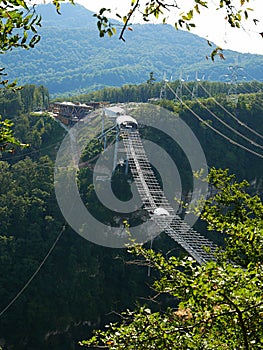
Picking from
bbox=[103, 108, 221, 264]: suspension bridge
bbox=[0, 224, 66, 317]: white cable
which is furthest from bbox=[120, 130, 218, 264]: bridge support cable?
bbox=[0, 224, 66, 317]: white cable

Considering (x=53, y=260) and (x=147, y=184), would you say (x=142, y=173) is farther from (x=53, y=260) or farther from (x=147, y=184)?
(x=53, y=260)

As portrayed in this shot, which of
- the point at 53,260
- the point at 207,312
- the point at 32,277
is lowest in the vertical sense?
the point at 32,277

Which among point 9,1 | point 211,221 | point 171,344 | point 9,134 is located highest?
point 9,1

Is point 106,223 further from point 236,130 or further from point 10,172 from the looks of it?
point 236,130

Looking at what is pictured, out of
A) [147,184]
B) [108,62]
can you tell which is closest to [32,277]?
[147,184]

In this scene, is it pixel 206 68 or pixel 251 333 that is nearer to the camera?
pixel 251 333

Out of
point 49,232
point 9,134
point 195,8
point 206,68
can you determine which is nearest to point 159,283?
point 9,134

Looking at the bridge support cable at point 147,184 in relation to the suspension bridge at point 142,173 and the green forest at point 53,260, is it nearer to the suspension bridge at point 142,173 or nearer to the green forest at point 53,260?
the suspension bridge at point 142,173

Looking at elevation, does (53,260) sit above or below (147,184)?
below
